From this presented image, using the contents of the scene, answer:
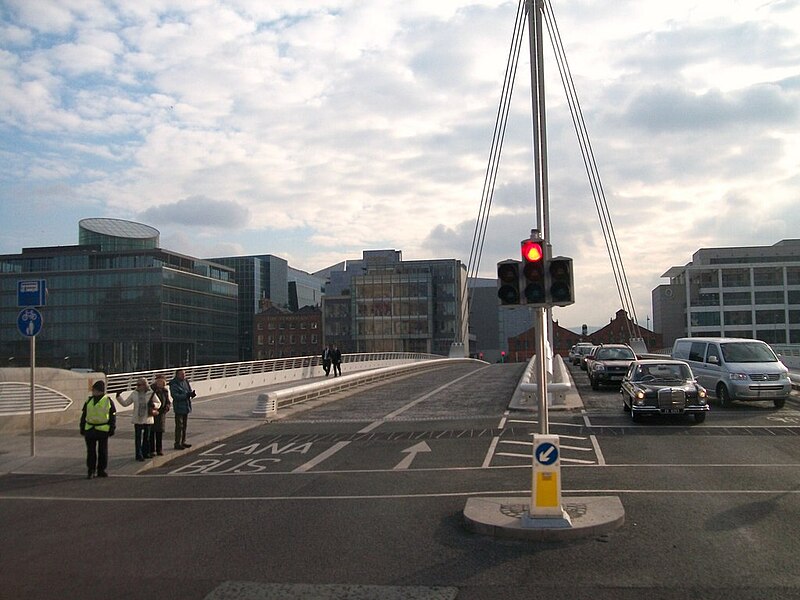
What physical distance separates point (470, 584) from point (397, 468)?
6613 millimetres

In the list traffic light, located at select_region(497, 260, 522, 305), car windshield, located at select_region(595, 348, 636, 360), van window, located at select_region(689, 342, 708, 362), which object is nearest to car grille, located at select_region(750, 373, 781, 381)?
van window, located at select_region(689, 342, 708, 362)

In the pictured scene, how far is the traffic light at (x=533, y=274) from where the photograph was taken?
944 centimetres

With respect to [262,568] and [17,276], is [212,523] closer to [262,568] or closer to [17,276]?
[262,568]

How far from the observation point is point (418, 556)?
7.72 meters

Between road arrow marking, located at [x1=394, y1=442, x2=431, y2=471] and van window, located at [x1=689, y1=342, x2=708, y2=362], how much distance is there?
1074cm

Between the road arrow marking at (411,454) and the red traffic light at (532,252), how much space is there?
17.3ft

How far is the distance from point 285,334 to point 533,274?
10638cm

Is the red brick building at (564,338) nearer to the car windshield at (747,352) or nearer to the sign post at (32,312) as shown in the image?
the car windshield at (747,352)

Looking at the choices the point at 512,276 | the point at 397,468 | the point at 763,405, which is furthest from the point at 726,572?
the point at 763,405

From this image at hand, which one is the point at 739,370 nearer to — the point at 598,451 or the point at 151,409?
the point at 598,451

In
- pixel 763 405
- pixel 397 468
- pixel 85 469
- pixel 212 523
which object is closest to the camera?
pixel 212 523

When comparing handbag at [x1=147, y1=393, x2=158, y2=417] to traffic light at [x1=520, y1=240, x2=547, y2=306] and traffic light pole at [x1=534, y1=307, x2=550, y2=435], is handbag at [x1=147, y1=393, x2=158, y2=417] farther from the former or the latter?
traffic light at [x1=520, y1=240, x2=547, y2=306]

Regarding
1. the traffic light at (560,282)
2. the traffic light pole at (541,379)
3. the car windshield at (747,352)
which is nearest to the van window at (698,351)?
the car windshield at (747,352)

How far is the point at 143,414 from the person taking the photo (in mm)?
14438
